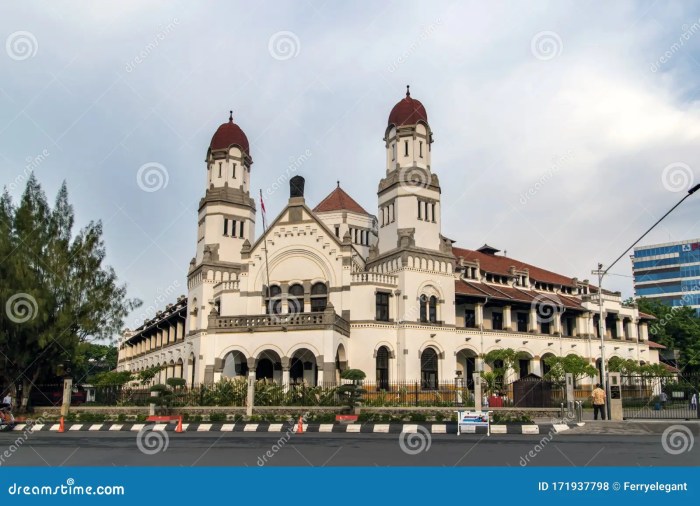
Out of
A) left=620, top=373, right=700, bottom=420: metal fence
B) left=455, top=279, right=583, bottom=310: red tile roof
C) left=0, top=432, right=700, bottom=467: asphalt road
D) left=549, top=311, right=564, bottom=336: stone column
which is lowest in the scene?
left=0, top=432, right=700, bottom=467: asphalt road

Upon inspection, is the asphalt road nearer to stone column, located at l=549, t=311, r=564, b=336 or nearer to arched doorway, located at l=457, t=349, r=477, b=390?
arched doorway, located at l=457, t=349, r=477, b=390

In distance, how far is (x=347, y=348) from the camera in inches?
1633

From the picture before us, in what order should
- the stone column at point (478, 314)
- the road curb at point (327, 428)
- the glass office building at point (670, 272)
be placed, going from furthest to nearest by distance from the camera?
1. the glass office building at point (670, 272)
2. the stone column at point (478, 314)
3. the road curb at point (327, 428)

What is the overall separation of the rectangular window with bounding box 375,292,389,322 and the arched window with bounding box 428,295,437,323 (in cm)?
286

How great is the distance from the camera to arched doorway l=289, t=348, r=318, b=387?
40594 millimetres

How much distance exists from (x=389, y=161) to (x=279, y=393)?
744 inches

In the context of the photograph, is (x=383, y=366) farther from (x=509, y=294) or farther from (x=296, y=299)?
(x=509, y=294)

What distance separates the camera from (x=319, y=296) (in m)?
43.0

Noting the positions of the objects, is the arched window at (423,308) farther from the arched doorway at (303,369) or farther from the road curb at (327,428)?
the road curb at (327,428)

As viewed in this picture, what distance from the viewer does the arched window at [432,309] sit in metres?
43.5

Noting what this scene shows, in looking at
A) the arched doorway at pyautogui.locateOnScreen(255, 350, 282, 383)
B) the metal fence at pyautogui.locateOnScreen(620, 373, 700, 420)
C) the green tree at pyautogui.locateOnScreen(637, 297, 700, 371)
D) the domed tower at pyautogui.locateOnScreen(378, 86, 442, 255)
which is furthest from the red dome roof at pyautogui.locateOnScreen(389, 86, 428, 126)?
the green tree at pyautogui.locateOnScreen(637, 297, 700, 371)

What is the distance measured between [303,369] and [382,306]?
6.18m

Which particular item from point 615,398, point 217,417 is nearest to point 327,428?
point 217,417

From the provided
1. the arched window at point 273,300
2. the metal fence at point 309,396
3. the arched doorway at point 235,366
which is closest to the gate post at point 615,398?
the metal fence at point 309,396
